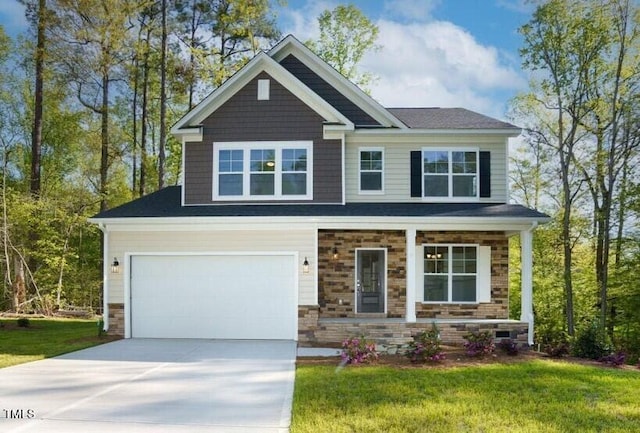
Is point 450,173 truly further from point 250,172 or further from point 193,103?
point 193,103

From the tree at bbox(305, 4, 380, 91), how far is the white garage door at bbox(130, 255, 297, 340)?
14.8 meters

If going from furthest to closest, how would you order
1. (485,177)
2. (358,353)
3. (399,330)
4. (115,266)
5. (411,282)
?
(485,177) → (115,266) → (411,282) → (399,330) → (358,353)

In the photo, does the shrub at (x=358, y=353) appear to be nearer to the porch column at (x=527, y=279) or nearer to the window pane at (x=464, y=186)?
the porch column at (x=527, y=279)

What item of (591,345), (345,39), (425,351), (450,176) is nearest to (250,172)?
(450,176)

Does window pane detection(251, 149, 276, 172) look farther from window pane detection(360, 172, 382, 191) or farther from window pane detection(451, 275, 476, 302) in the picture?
window pane detection(451, 275, 476, 302)

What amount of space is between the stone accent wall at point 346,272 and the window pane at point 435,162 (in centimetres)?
186

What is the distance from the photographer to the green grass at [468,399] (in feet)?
19.8

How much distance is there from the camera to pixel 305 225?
12508 mm

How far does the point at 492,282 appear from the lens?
1412cm

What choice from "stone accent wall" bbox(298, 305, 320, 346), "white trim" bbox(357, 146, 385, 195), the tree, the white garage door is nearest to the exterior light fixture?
the white garage door

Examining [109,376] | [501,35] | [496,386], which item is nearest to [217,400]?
[109,376]

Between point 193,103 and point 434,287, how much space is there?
16120 millimetres

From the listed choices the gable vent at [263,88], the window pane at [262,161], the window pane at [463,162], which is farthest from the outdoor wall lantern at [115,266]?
the window pane at [463,162]

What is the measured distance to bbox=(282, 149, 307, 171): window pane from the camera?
1375cm
